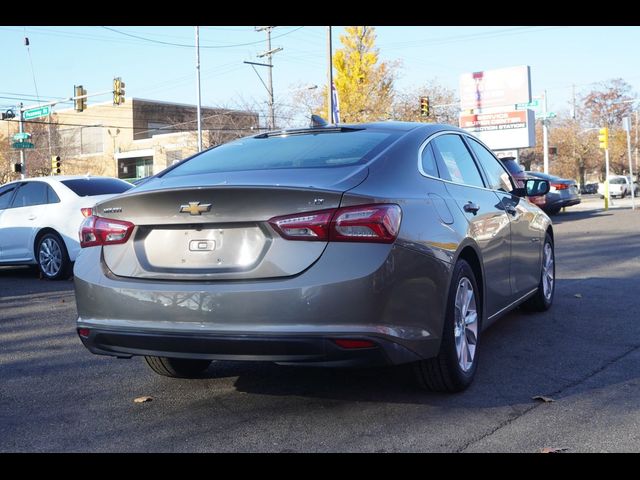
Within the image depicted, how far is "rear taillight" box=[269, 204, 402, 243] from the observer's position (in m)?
3.58

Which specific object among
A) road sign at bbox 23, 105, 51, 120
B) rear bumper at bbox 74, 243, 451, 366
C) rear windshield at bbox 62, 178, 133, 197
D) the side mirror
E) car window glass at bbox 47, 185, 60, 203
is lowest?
rear bumper at bbox 74, 243, 451, 366

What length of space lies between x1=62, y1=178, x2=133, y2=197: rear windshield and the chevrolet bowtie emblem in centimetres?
718

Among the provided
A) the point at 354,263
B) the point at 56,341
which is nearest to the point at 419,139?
the point at 354,263

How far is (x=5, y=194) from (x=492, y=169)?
8.47m

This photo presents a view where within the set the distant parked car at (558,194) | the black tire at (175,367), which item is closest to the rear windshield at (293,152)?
the black tire at (175,367)

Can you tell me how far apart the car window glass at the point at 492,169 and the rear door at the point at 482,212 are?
228mm

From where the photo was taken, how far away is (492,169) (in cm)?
590

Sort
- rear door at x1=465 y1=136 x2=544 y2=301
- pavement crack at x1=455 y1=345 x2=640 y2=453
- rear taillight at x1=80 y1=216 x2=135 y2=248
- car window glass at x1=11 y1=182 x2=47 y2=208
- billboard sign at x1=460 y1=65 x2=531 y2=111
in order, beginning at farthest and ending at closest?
billboard sign at x1=460 y1=65 x2=531 y2=111, car window glass at x1=11 y1=182 x2=47 y2=208, rear door at x1=465 y1=136 x2=544 y2=301, rear taillight at x1=80 y1=216 x2=135 y2=248, pavement crack at x1=455 y1=345 x2=640 y2=453

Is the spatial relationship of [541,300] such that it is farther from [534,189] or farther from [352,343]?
[352,343]

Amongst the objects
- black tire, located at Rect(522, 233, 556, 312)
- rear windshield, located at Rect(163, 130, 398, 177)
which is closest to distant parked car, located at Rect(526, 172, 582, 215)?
black tire, located at Rect(522, 233, 556, 312)

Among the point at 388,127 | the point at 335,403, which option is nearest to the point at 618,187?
the point at 388,127

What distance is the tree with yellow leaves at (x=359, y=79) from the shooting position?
4603 centimetres

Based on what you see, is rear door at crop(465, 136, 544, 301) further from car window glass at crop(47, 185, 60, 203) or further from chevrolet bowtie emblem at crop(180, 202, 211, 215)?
car window glass at crop(47, 185, 60, 203)
